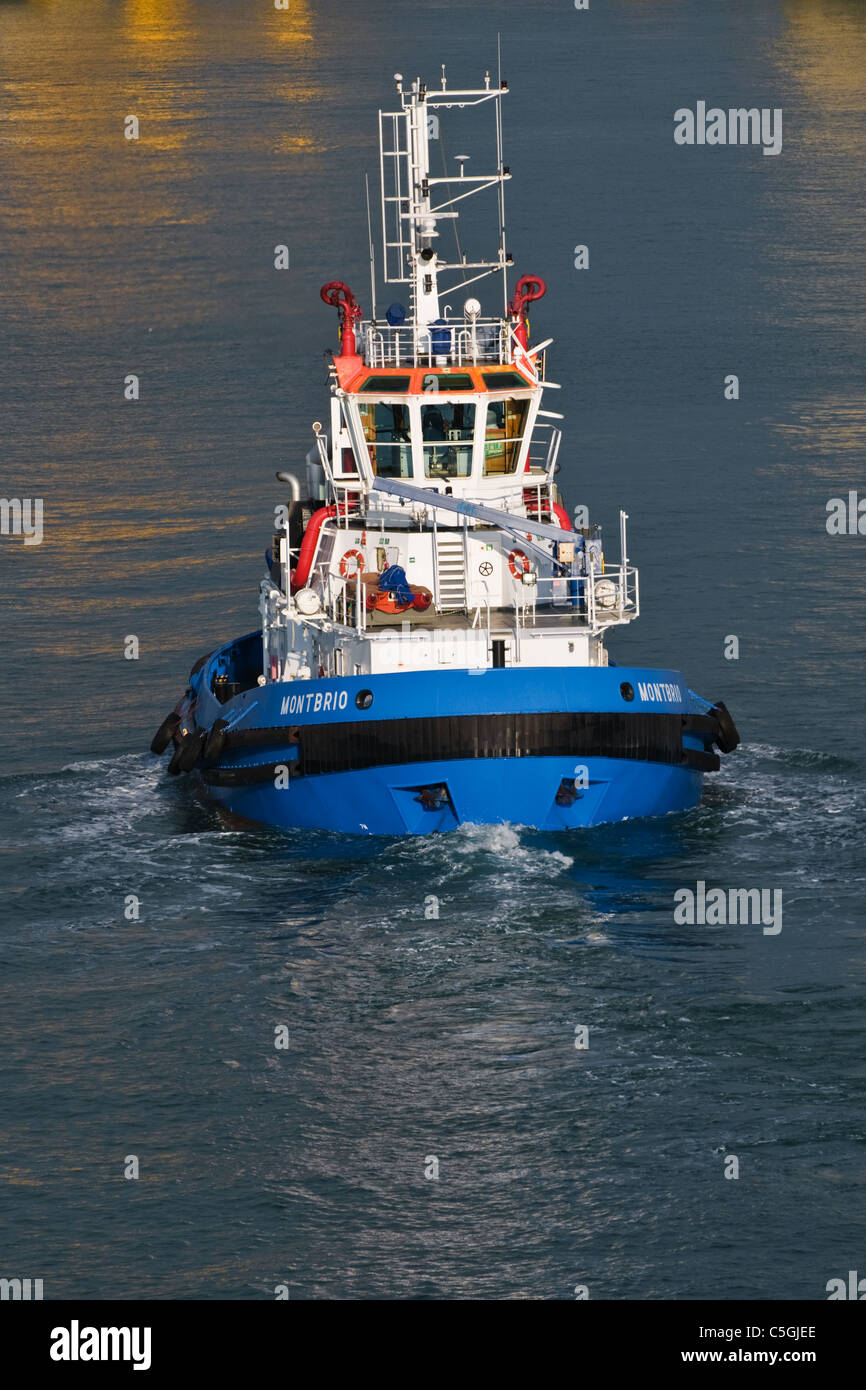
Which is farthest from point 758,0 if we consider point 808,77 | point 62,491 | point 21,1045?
point 21,1045

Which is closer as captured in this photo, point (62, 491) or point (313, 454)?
point (313, 454)

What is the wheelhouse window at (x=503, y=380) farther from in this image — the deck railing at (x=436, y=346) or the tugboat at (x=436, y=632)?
the deck railing at (x=436, y=346)

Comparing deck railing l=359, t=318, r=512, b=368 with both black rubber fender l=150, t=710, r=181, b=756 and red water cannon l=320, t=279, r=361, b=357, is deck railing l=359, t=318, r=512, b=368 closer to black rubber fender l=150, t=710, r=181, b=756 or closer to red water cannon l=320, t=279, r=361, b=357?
red water cannon l=320, t=279, r=361, b=357

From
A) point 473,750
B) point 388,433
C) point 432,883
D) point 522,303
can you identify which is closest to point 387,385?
point 388,433

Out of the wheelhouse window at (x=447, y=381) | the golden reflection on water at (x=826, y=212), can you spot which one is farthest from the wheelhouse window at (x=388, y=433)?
the golden reflection on water at (x=826, y=212)

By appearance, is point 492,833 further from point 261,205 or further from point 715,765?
point 261,205
